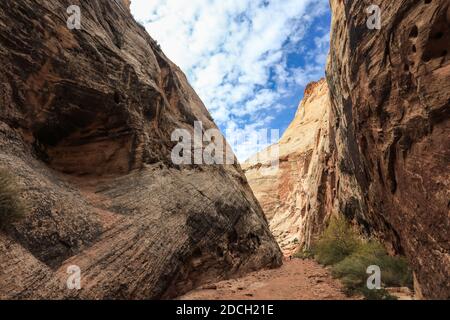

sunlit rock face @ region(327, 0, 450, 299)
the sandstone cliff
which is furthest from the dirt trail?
sunlit rock face @ region(327, 0, 450, 299)

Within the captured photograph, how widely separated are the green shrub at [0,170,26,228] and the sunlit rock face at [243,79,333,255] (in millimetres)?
20103

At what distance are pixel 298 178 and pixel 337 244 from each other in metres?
28.8

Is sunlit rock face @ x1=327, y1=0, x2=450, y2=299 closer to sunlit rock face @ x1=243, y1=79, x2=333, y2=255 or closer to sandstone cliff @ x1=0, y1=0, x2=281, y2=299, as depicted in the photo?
sandstone cliff @ x1=0, y1=0, x2=281, y2=299

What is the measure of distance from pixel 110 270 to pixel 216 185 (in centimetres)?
757

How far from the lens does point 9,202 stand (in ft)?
18.1

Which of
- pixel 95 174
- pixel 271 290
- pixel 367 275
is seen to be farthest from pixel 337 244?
pixel 95 174

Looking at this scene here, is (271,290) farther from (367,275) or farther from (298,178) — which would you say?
(298,178)

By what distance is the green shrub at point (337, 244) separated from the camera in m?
13.5

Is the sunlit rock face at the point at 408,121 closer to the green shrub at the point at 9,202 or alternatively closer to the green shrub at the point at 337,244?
the green shrub at the point at 337,244

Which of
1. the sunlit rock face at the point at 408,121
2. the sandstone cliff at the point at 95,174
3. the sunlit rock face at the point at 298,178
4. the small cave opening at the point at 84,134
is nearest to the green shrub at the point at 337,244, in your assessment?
the sunlit rock face at the point at 408,121

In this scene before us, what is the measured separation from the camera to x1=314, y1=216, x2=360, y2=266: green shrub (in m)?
13.5

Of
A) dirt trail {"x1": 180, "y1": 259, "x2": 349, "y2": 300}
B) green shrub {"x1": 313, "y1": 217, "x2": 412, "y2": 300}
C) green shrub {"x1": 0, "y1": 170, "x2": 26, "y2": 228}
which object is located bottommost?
dirt trail {"x1": 180, "y1": 259, "x2": 349, "y2": 300}
